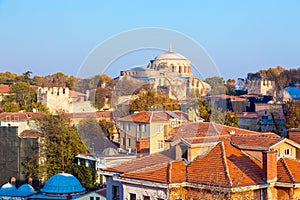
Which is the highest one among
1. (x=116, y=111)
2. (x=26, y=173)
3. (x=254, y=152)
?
(x=116, y=111)

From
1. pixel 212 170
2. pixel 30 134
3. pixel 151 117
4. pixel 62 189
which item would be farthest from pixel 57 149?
pixel 212 170

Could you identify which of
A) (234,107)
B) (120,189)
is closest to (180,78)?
(120,189)

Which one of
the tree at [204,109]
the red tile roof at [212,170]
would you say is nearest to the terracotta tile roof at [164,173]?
the red tile roof at [212,170]

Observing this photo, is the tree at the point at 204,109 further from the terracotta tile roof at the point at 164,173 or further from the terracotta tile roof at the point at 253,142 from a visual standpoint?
the terracotta tile roof at the point at 164,173

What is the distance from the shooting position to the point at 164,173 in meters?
11.1

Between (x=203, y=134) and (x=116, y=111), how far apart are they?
2421 mm

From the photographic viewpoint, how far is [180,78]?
1233cm

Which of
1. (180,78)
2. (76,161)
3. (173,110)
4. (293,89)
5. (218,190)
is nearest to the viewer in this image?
(218,190)

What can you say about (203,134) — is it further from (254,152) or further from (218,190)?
(218,190)

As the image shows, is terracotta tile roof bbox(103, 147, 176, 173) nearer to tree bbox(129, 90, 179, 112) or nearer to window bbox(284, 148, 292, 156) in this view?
tree bbox(129, 90, 179, 112)

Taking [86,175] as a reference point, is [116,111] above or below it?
above

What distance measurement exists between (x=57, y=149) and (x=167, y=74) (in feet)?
40.1

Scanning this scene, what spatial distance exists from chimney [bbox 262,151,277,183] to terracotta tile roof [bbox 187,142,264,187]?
13 centimetres

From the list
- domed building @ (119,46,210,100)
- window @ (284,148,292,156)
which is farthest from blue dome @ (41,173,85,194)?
window @ (284,148,292,156)
